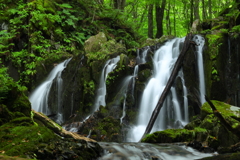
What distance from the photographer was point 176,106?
9586 mm

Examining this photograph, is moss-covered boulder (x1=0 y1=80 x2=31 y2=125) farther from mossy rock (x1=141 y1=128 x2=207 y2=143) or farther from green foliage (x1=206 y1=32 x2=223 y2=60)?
green foliage (x1=206 y1=32 x2=223 y2=60)

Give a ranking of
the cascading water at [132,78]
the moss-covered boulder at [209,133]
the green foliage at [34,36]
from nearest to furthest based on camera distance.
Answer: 1. the moss-covered boulder at [209,133]
2. the cascading water at [132,78]
3. the green foliage at [34,36]

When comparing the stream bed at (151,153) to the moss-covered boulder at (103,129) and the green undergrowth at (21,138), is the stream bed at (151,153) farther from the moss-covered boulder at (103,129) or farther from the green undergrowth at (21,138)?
the moss-covered boulder at (103,129)

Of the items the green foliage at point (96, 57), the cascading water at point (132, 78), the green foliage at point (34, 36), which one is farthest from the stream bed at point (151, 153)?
the green foliage at point (34, 36)

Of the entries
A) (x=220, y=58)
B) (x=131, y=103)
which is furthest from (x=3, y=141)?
(x=220, y=58)

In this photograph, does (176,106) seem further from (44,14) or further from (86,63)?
(44,14)

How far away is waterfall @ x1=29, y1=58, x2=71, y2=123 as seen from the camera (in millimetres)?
11359

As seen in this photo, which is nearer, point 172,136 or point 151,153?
point 151,153

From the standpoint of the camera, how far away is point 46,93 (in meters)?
11.8

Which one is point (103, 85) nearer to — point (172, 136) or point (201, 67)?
point (201, 67)

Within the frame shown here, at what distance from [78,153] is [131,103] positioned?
20.0 ft

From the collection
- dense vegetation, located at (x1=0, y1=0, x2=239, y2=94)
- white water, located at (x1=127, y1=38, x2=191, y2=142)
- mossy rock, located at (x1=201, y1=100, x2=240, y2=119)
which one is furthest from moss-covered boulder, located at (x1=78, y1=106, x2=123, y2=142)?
dense vegetation, located at (x1=0, y1=0, x2=239, y2=94)

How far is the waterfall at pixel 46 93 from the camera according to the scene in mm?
11359

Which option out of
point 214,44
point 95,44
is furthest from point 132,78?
point 214,44
